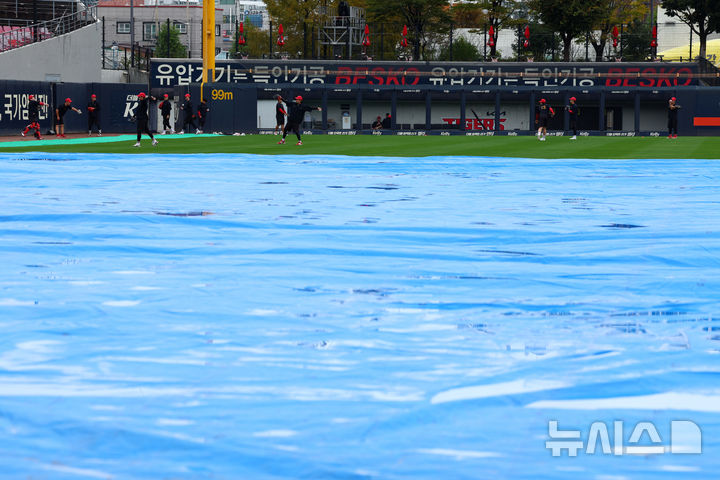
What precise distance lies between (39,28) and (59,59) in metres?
1.88

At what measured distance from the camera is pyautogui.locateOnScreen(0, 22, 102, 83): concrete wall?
50.4m

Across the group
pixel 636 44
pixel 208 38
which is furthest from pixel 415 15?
pixel 208 38

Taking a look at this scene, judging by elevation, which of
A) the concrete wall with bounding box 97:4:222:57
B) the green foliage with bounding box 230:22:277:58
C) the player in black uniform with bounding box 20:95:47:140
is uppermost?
the concrete wall with bounding box 97:4:222:57

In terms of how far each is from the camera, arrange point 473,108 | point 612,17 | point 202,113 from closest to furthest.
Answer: point 202,113 → point 473,108 → point 612,17

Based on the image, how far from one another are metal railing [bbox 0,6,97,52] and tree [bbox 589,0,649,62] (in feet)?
116

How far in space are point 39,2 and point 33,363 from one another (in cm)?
5685

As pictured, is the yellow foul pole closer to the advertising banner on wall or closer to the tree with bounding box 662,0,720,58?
the advertising banner on wall

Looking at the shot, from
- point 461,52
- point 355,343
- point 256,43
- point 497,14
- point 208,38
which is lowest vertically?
point 355,343

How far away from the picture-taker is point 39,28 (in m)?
53.9

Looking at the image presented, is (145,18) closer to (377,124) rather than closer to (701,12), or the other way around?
(701,12)

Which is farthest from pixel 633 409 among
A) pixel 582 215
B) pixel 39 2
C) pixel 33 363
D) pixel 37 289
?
pixel 39 2

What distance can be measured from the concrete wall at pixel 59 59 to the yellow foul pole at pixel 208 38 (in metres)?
8.12

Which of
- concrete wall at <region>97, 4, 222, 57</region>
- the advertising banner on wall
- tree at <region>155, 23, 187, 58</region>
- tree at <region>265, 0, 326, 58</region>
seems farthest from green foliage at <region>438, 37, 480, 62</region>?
concrete wall at <region>97, 4, 222, 57</region>

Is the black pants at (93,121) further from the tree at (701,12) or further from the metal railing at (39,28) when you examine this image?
the tree at (701,12)
